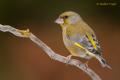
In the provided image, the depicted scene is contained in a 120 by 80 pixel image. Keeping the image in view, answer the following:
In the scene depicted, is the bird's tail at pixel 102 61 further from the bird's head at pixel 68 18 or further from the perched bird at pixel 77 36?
the bird's head at pixel 68 18

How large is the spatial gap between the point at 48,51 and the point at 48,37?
0.06 meters

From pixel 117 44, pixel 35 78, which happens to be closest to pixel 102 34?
pixel 117 44

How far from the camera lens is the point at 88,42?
4.04 m

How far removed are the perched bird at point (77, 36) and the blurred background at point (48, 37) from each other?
3cm

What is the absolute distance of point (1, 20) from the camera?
4.14 meters

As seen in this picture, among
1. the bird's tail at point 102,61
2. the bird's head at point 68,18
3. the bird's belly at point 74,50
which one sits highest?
the bird's head at point 68,18

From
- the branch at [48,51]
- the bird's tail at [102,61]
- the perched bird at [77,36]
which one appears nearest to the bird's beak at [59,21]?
the perched bird at [77,36]

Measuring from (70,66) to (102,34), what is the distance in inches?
7.4

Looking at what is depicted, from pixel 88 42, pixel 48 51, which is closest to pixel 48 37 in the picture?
pixel 48 51

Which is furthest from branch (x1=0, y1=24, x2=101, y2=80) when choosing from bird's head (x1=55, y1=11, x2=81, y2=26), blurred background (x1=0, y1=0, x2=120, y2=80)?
bird's head (x1=55, y1=11, x2=81, y2=26)

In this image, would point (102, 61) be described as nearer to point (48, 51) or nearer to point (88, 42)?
point (88, 42)

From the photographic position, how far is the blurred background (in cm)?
411

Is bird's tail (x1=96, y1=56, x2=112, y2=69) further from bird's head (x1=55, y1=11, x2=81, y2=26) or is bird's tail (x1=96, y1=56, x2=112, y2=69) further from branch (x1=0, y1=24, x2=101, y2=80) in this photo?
bird's head (x1=55, y1=11, x2=81, y2=26)

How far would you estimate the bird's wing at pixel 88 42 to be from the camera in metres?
4.02
